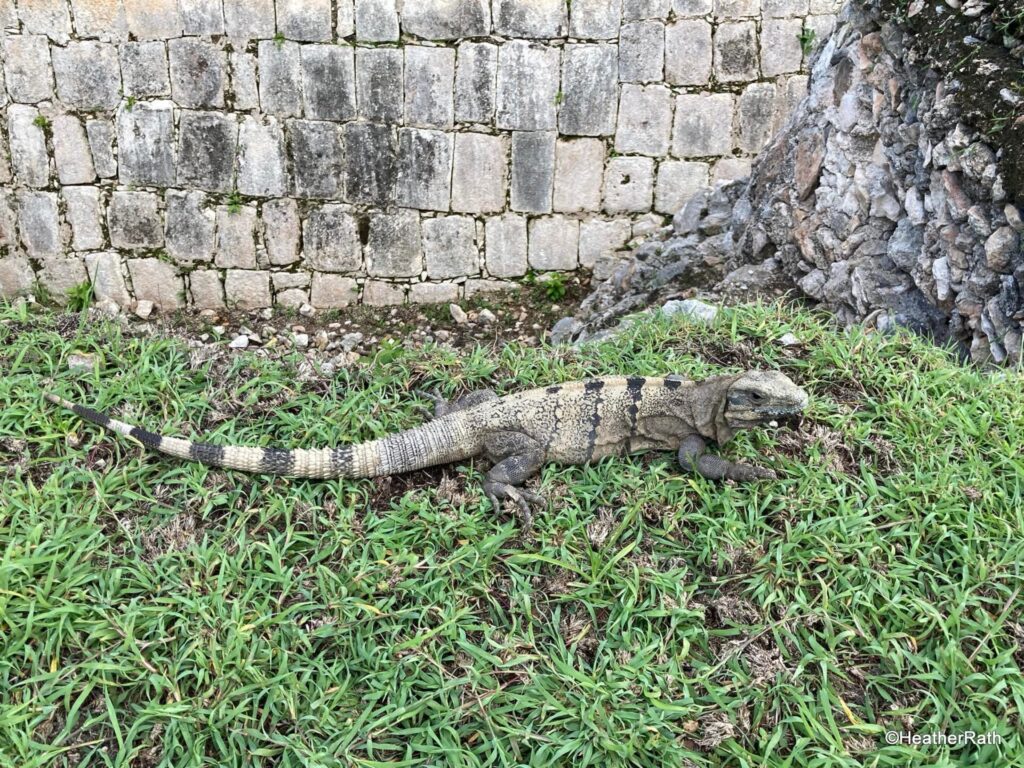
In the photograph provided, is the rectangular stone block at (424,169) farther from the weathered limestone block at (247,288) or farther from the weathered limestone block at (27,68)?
the weathered limestone block at (27,68)

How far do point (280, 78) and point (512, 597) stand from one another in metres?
5.58

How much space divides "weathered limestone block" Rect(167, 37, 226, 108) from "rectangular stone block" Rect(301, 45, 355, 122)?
0.75 meters

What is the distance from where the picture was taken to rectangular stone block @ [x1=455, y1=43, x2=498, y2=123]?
21.9 ft

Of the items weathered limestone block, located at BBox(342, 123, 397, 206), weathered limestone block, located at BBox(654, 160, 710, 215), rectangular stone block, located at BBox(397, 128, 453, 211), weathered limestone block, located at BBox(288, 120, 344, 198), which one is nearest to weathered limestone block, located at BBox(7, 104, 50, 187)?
weathered limestone block, located at BBox(288, 120, 344, 198)

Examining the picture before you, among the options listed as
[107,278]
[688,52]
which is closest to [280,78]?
[107,278]

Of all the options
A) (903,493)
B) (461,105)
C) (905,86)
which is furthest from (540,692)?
(461,105)

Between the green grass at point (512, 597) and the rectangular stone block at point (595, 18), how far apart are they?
4278 mm

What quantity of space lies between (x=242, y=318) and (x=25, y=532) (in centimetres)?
460

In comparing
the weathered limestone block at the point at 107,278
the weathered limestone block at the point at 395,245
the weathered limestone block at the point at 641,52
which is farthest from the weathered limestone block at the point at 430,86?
the weathered limestone block at the point at 107,278

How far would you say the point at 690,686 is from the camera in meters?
2.67

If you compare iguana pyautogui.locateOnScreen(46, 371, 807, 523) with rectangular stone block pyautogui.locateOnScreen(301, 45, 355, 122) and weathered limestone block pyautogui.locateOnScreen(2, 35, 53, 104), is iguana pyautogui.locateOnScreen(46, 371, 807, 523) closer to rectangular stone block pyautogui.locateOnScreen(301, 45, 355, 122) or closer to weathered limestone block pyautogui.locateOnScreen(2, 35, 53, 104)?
rectangular stone block pyautogui.locateOnScreen(301, 45, 355, 122)

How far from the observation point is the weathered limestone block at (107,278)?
7.22m

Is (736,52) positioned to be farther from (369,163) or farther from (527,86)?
(369,163)

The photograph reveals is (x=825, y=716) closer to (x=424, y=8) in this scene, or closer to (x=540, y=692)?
(x=540, y=692)
